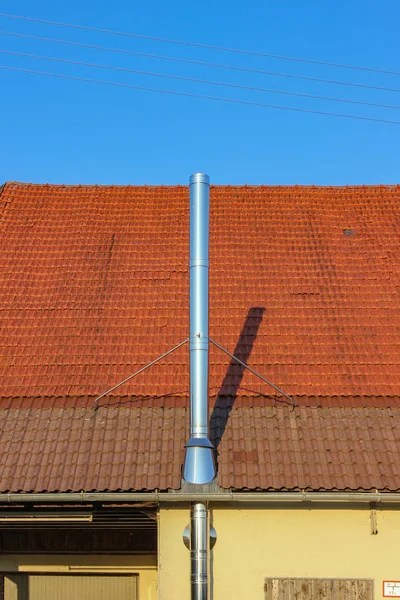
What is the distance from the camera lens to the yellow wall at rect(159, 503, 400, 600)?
841 centimetres

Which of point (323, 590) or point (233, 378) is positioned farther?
point (233, 378)

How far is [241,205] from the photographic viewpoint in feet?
43.8

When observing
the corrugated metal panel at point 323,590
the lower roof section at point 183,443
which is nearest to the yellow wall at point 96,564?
the lower roof section at point 183,443

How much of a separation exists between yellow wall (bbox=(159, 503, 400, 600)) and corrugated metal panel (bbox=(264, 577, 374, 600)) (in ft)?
0.23

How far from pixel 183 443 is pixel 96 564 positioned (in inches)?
90.0

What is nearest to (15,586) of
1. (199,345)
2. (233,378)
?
(233,378)

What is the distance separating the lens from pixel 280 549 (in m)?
8.46

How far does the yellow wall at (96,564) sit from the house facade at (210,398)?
0.02 meters

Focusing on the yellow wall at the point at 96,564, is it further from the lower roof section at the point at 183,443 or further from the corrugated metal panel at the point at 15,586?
the lower roof section at the point at 183,443

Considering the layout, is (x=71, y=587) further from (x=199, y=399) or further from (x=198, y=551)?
(x=199, y=399)

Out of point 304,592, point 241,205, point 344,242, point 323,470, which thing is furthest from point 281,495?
point 241,205

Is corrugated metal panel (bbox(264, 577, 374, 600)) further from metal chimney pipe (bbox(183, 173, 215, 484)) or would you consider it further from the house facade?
metal chimney pipe (bbox(183, 173, 215, 484))

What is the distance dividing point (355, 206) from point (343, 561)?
670 cm

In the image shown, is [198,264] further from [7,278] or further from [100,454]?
[7,278]
